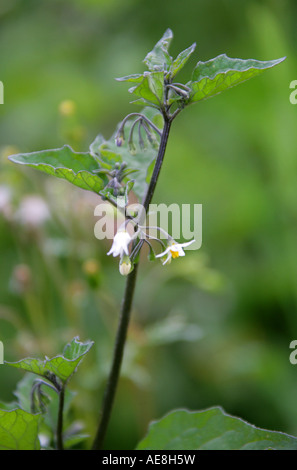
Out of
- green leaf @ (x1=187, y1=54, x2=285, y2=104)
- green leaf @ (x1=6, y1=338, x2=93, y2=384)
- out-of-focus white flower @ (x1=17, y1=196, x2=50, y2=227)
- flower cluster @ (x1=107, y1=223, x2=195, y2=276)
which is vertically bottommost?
green leaf @ (x1=6, y1=338, x2=93, y2=384)

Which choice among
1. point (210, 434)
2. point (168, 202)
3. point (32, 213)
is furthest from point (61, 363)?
point (168, 202)

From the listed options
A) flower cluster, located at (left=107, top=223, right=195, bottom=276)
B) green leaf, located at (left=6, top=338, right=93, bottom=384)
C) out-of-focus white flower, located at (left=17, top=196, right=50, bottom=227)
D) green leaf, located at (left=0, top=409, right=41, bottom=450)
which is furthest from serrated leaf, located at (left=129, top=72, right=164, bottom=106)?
out-of-focus white flower, located at (left=17, top=196, right=50, bottom=227)

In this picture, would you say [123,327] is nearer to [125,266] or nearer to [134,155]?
[125,266]

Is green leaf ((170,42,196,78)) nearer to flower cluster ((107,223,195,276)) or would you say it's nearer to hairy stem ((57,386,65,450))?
flower cluster ((107,223,195,276))

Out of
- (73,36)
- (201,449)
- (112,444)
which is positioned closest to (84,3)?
(73,36)

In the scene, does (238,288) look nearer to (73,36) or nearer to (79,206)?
(79,206)

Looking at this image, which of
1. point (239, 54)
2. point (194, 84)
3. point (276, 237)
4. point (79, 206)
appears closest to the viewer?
point (194, 84)
